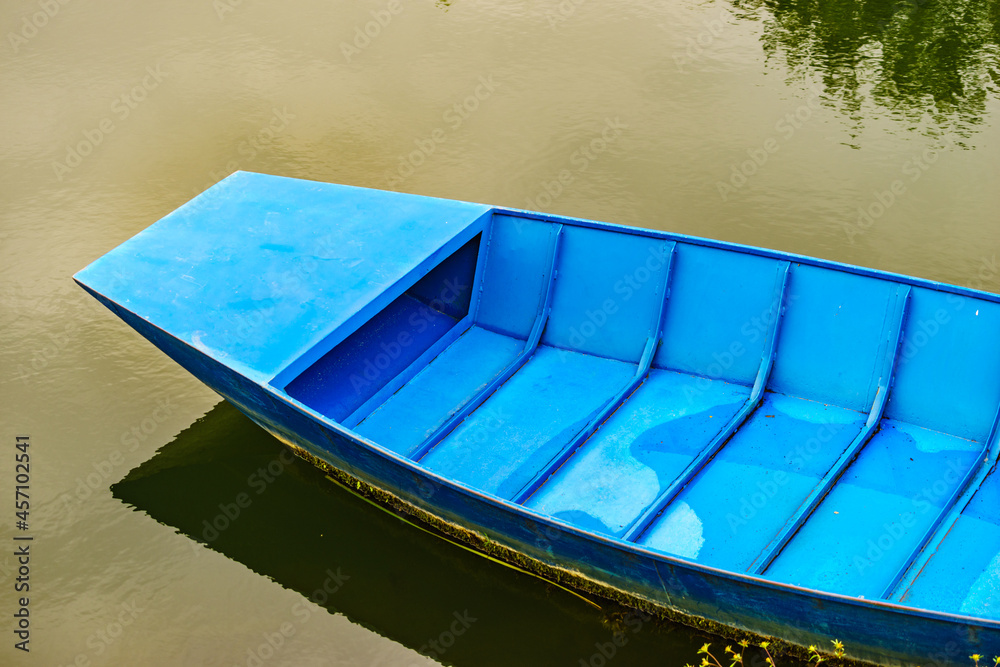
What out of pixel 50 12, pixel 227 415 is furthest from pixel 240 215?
pixel 50 12

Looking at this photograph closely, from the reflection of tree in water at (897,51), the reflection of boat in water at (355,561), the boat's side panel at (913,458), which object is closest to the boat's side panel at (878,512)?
the boat's side panel at (913,458)

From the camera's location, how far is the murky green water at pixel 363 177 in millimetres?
6715

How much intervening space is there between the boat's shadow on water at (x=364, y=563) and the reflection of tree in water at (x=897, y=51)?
768 cm

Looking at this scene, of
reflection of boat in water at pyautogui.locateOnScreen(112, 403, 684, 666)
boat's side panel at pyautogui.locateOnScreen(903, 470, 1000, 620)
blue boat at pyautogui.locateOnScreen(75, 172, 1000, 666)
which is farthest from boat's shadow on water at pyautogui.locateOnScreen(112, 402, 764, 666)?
boat's side panel at pyautogui.locateOnScreen(903, 470, 1000, 620)

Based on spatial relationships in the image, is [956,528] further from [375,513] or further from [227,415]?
[227,415]

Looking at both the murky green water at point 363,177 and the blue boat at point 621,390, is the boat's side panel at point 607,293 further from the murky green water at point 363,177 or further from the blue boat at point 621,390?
the murky green water at point 363,177

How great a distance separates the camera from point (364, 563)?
7039mm

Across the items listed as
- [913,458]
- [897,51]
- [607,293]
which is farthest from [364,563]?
[897,51]

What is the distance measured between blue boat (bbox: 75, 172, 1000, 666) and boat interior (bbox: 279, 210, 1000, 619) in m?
0.02

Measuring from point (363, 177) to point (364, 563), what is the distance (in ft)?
18.5

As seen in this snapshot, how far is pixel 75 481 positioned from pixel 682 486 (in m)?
5.17

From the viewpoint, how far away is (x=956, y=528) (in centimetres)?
598

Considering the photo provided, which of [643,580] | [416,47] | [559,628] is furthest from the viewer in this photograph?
[416,47]

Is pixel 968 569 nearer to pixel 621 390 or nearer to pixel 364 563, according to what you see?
pixel 621 390
